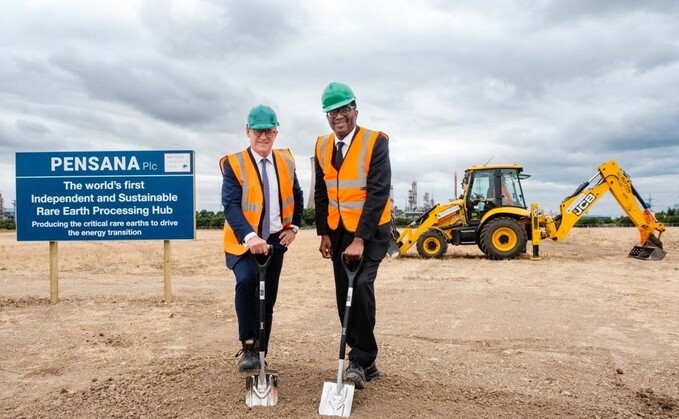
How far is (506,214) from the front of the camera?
17.3m

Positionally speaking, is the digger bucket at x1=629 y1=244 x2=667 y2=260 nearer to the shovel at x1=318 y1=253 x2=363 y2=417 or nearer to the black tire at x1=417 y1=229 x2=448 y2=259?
the black tire at x1=417 y1=229 x2=448 y2=259

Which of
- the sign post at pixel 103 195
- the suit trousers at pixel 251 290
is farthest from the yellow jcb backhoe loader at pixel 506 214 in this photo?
the suit trousers at pixel 251 290

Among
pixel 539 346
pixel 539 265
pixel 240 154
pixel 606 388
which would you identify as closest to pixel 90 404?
pixel 240 154

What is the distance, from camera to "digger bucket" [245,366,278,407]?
12.9 ft

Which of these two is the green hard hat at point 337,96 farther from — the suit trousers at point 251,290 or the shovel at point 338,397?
the shovel at point 338,397

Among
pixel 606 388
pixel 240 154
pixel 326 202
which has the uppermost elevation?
pixel 240 154

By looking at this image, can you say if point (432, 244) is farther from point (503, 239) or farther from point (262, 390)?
point (262, 390)

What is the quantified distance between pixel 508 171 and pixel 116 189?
40.0 feet

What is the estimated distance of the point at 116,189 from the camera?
29.2 feet

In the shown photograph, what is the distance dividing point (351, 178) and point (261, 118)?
0.90 meters

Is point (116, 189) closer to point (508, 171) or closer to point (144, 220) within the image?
point (144, 220)

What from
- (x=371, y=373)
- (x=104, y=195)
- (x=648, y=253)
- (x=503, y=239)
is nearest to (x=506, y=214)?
(x=503, y=239)

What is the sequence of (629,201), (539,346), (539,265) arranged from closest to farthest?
(539,346) < (539,265) < (629,201)

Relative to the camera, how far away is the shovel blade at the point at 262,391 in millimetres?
3934
